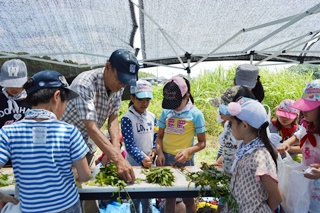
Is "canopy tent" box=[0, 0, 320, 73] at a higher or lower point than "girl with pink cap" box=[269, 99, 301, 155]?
higher

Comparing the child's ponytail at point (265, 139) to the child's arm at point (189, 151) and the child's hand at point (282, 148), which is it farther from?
the child's arm at point (189, 151)

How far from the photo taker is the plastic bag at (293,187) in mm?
1624

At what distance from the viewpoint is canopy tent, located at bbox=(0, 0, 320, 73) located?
4086 mm

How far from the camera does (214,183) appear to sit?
181 centimetres

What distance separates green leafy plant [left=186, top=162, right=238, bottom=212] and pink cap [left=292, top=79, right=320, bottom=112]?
2.25 feet

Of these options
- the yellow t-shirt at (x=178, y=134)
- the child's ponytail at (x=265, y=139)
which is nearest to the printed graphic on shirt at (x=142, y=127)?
the yellow t-shirt at (x=178, y=134)

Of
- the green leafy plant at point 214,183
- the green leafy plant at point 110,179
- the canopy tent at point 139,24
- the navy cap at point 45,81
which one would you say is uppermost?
the canopy tent at point 139,24

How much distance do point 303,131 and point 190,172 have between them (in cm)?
90

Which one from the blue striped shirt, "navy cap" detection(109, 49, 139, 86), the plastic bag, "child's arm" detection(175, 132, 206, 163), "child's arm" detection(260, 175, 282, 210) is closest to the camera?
the blue striped shirt

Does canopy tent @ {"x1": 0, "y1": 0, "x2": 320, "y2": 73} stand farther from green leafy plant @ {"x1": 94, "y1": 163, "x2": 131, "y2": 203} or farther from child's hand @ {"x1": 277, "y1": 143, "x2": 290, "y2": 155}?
green leafy plant @ {"x1": 94, "y1": 163, "x2": 131, "y2": 203}

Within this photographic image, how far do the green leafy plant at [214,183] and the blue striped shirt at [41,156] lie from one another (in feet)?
2.67

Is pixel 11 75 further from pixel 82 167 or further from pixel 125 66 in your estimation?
pixel 82 167

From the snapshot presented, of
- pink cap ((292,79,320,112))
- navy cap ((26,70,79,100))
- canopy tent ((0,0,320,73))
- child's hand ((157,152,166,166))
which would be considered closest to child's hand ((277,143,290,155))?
pink cap ((292,79,320,112))

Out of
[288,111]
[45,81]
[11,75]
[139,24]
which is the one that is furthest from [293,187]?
[139,24]
